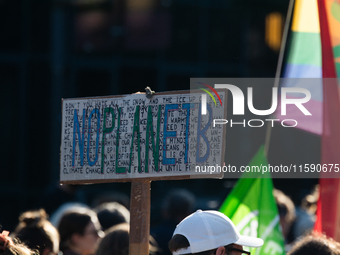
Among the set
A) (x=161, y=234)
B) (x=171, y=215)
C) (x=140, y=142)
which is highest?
(x=140, y=142)

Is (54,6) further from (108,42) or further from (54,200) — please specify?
(54,200)

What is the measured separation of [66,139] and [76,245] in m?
1.28

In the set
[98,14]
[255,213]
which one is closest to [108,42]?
[98,14]

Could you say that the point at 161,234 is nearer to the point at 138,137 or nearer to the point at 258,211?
the point at 258,211

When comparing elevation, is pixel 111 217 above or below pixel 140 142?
below

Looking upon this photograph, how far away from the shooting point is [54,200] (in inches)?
236

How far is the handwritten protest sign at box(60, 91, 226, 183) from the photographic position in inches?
102

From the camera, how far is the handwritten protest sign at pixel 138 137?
260 centimetres

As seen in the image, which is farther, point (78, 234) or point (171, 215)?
point (171, 215)

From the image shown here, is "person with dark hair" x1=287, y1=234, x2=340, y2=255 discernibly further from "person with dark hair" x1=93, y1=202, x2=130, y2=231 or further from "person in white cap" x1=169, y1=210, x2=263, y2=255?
"person with dark hair" x1=93, y1=202, x2=130, y2=231

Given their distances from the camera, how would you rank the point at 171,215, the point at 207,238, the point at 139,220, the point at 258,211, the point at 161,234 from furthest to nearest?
the point at 171,215
the point at 161,234
the point at 258,211
the point at 139,220
the point at 207,238

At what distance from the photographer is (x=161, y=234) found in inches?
170

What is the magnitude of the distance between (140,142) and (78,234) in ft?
4.74

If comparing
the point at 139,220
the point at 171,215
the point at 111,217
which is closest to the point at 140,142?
the point at 139,220
